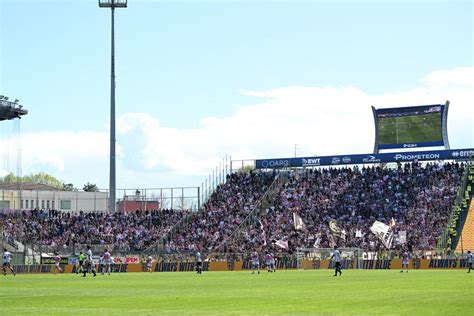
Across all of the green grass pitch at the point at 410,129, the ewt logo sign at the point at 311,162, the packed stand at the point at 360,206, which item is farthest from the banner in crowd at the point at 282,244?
the green grass pitch at the point at 410,129

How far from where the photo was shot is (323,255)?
264ft

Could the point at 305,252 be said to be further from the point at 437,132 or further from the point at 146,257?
the point at 437,132

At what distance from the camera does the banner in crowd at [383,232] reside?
81812 millimetres

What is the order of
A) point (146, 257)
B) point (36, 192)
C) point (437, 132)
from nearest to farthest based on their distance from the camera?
point (146, 257)
point (437, 132)
point (36, 192)

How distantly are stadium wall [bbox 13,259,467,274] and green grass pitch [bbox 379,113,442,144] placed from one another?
2218 centimetres

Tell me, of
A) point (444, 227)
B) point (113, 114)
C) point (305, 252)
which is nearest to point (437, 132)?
point (444, 227)

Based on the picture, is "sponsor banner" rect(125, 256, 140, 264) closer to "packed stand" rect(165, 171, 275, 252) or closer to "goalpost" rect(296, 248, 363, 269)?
"packed stand" rect(165, 171, 275, 252)

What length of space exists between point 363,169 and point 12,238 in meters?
36.9

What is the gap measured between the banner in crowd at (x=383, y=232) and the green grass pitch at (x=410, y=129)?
673 inches

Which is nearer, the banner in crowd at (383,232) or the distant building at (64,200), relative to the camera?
the banner in crowd at (383,232)

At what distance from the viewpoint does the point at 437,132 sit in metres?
96.1

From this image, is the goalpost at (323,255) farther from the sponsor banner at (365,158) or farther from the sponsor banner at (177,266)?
the sponsor banner at (365,158)

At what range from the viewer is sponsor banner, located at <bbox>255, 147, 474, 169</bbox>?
94375 millimetres

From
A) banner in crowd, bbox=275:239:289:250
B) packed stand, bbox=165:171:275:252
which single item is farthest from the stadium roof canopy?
banner in crowd, bbox=275:239:289:250
